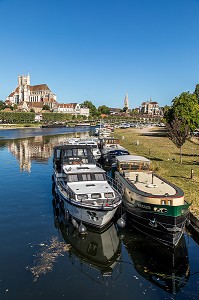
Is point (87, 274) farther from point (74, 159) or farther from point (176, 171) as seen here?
point (176, 171)

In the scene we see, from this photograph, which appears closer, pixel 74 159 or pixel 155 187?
pixel 155 187

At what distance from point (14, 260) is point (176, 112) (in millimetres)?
65186

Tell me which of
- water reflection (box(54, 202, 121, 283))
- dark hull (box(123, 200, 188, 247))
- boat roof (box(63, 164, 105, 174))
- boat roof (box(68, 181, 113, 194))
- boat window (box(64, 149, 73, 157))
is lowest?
water reflection (box(54, 202, 121, 283))

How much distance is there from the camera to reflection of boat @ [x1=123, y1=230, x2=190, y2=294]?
1529 cm

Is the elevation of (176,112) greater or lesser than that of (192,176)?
greater

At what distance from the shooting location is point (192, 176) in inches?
1260

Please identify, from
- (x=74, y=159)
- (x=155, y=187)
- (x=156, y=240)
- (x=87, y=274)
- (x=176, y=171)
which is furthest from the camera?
(x=176, y=171)

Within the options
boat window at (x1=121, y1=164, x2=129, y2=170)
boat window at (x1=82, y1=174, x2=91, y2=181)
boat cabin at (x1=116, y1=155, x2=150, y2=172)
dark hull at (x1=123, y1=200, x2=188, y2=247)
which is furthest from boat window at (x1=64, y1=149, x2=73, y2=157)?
dark hull at (x1=123, y1=200, x2=188, y2=247)

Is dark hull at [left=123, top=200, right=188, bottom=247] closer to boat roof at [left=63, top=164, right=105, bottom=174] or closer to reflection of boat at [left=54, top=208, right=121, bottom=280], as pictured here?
reflection of boat at [left=54, top=208, right=121, bottom=280]

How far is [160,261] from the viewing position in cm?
1705

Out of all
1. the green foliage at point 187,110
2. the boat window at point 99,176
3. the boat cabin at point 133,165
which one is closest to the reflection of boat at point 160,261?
the boat window at point 99,176

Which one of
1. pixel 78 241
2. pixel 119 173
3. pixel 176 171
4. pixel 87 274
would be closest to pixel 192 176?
pixel 176 171

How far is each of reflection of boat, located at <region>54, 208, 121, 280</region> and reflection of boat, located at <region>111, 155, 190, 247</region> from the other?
2140 millimetres

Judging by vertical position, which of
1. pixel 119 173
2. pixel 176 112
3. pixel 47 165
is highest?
pixel 176 112
